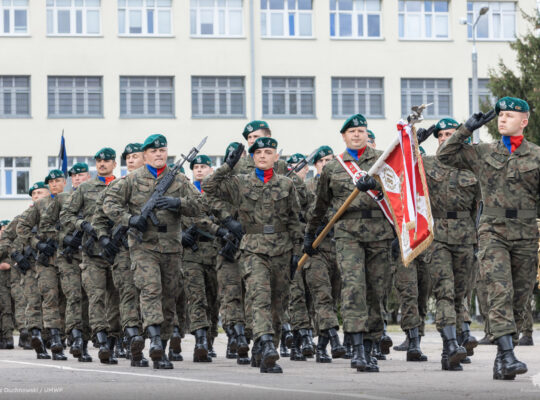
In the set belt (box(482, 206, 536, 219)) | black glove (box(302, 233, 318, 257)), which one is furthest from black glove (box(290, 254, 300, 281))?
belt (box(482, 206, 536, 219))

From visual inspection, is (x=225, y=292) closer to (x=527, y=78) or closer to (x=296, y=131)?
(x=527, y=78)

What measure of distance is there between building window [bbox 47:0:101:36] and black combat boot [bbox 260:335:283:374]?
1267 inches

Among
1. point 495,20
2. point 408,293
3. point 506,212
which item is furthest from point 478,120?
point 495,20

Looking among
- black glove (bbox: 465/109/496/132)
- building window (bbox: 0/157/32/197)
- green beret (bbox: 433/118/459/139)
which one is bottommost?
black glove (bbox: 465/109/496/132)

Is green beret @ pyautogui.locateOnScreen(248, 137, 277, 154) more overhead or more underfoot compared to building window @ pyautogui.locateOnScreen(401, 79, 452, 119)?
more underfoot

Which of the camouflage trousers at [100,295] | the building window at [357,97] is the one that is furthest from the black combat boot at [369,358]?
the building window at [357,97]

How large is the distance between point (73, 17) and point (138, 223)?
3125cm

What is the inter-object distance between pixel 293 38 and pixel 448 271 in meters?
32.2

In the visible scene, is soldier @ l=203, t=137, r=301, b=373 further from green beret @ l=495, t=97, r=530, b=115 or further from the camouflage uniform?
green beret @ l=495, t=97, r=530, b=115

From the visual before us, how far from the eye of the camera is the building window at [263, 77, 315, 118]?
43188mm

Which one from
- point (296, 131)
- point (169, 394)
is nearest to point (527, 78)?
point (296, 131)

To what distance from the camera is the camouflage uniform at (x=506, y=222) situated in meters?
10.0

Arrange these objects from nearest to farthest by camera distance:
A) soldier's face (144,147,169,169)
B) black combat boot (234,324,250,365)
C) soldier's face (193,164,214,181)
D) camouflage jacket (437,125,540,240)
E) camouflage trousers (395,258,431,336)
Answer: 1. camouflage jacket (437,125,540,240)
2. soldier's face (144,147,169,169)
3. black combat boot (234,324,250,365)
4. camouflage trousers (395,258,431,336)
5. soldier's face (193,164,214,181)

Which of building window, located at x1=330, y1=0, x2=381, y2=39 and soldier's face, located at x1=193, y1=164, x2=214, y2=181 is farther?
building window, located at x1=330, y1=0, x2=381, y2=39
